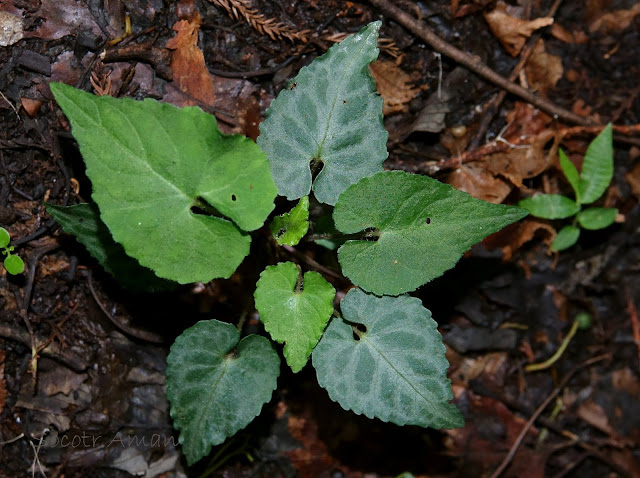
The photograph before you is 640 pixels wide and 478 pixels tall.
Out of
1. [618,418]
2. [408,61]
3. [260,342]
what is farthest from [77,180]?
[618,418]

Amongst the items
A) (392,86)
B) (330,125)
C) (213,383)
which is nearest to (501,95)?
(392,86)

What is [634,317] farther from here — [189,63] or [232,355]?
[189,63]

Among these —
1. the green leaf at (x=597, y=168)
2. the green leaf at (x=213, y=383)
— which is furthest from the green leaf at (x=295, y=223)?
the green leaf at (x=597, y=168)

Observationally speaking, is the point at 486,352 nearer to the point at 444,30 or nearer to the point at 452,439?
the point at 452,439

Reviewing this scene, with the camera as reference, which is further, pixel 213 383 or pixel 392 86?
pixel 392 86

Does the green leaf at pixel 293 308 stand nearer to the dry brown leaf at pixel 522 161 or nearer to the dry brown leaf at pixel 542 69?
the dry brown leaf at pixel 522 161

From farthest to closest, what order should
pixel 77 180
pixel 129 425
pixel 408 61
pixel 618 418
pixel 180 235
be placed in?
pixel 618 418 < pixel 408 61 < pixel 129 425 < pixel 77 180 < pixel 180 235

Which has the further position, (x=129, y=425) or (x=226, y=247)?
(x=129, y=425)
